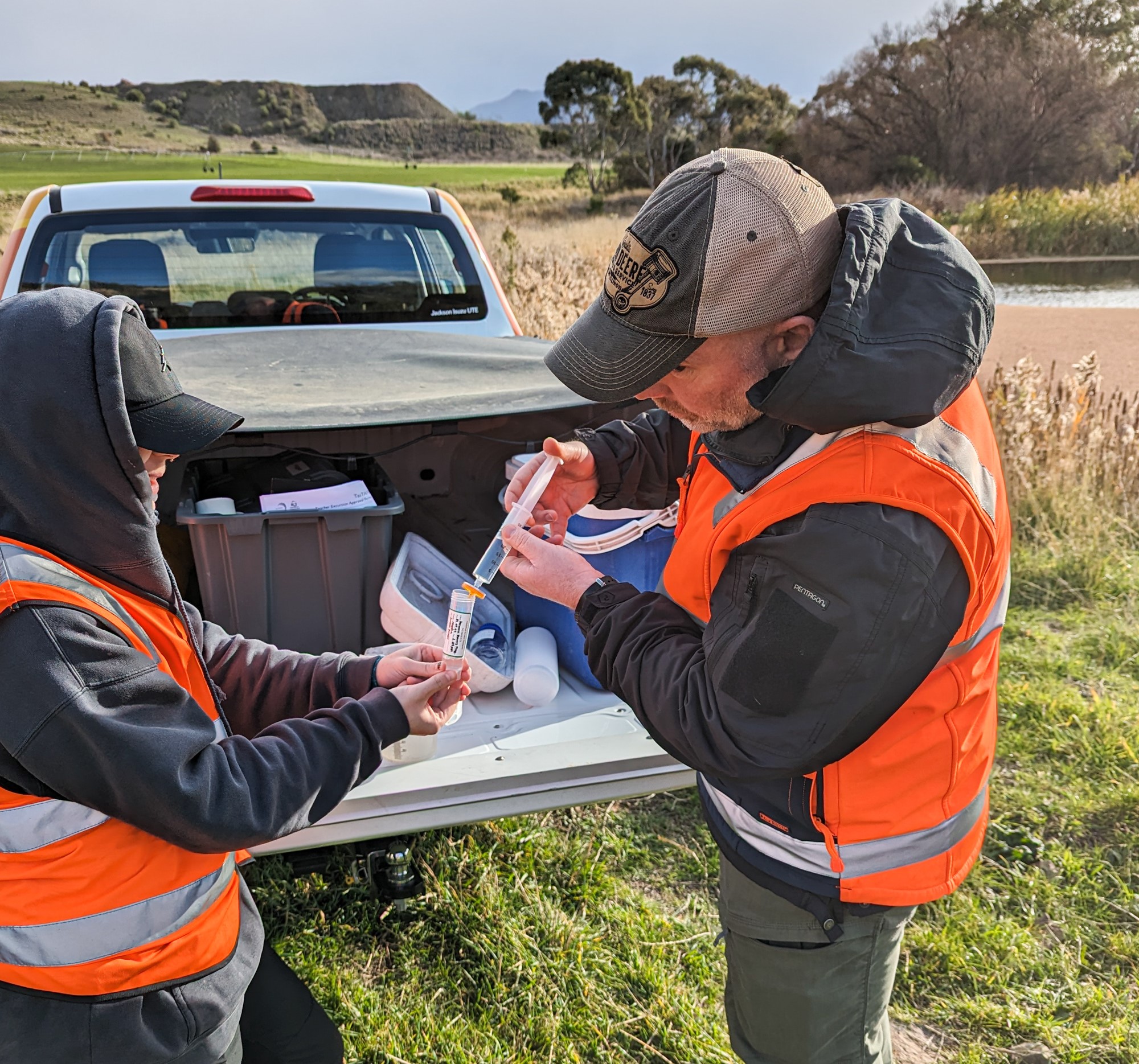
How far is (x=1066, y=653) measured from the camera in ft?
13.1

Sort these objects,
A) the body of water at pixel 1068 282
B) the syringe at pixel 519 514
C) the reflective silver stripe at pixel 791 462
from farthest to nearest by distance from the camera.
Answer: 1. the body of water at pixel 1068 282
2. the syringe at pixel 519 514
3. the reflective silver stripe at pixel 791 462

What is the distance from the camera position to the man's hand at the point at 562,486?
1.88m

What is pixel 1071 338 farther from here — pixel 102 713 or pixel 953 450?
pixel 102 713

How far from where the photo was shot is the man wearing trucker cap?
3.60ft

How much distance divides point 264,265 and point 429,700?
2.82 m

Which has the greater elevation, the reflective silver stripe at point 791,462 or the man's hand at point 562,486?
the reflective silver stripe at point 791,462

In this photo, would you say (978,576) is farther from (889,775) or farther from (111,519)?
(111,519)

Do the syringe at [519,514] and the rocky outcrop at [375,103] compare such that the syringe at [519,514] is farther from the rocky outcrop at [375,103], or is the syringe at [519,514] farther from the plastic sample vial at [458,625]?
the rocky outcrop at [375,103]

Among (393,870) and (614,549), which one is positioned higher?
(614,549)

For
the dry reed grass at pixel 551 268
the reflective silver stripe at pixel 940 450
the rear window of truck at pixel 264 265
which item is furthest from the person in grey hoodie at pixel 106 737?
the dry reed grass at pixel 551 268

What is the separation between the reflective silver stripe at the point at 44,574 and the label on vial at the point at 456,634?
617 millimetres

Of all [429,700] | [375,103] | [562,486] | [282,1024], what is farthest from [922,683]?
[375,103]

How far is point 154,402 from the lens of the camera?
1.22 metres

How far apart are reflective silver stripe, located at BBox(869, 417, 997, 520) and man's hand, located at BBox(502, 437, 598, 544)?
0.85m
